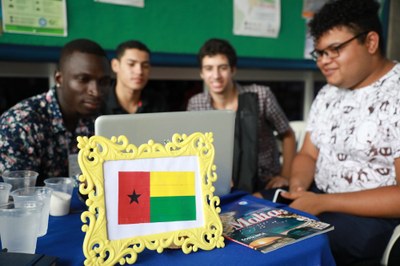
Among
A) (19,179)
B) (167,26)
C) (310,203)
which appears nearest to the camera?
(19,179)

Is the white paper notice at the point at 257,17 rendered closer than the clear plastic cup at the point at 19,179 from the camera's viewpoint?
No

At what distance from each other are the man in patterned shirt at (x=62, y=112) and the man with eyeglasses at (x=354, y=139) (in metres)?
0.91

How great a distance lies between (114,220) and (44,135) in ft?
2.61

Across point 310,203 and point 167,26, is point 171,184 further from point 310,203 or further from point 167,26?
point 167,26

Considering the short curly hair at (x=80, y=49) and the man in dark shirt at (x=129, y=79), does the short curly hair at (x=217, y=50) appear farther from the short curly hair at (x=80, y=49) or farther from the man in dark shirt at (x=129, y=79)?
the short curly hair at (x=80, y=49)

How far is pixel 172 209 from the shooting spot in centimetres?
77

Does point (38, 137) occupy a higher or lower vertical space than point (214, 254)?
higher

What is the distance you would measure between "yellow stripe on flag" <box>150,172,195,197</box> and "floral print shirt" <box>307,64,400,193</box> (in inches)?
35.7

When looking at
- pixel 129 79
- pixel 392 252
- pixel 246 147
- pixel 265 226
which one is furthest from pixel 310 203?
pixel 129 79

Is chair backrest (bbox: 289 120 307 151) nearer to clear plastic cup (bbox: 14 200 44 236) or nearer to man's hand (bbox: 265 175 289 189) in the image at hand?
man's hand (bbox: 265 175 289 189)

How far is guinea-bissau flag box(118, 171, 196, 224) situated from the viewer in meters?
0.74

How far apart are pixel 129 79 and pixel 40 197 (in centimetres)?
127

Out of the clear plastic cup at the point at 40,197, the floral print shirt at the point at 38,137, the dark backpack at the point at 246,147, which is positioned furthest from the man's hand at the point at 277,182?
the clear plastic cup at the point at 40,197

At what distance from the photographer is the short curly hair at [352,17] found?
4.79ft
